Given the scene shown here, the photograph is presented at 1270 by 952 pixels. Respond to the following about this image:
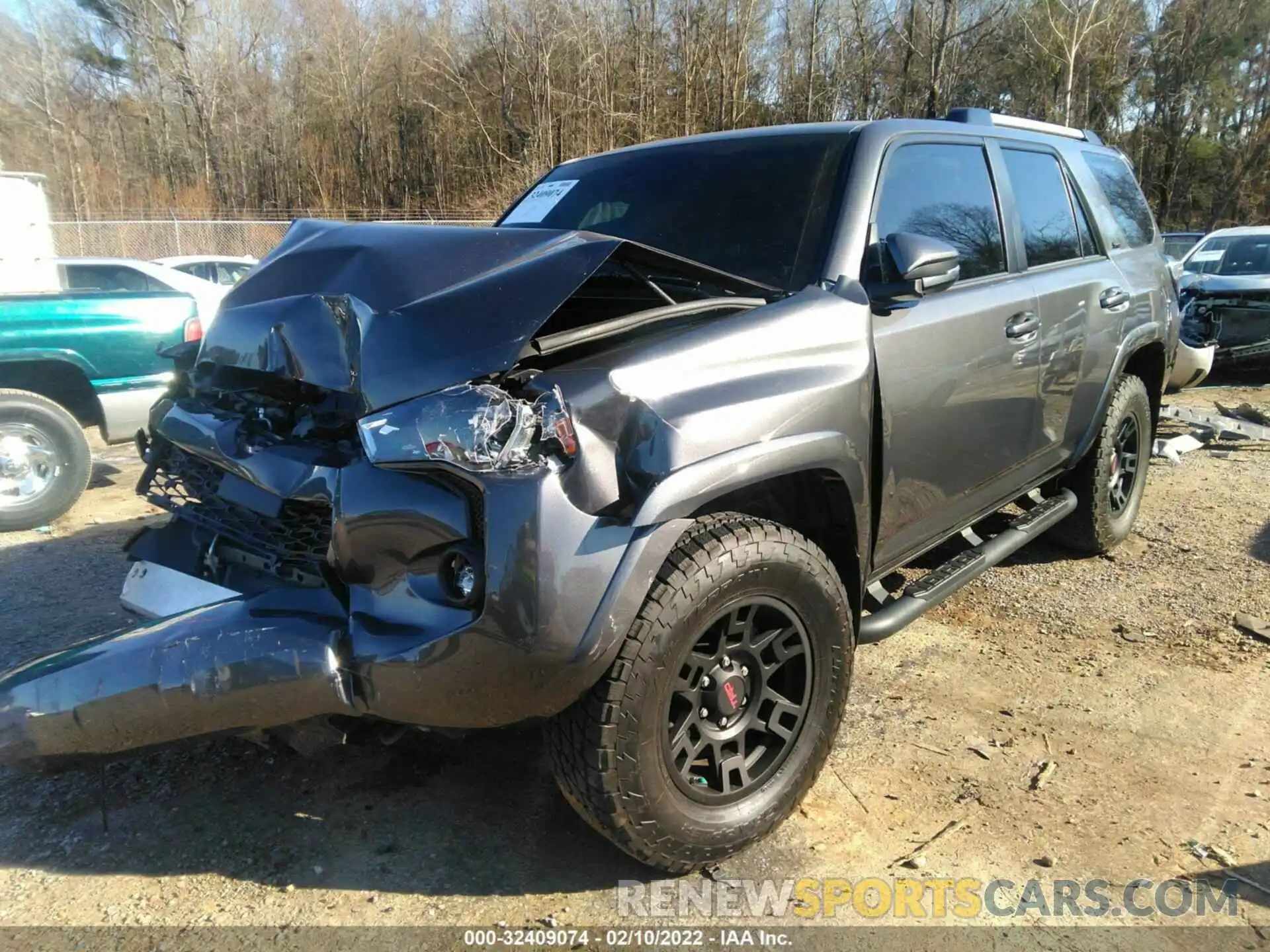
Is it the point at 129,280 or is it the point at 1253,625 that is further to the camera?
the point at 129,280

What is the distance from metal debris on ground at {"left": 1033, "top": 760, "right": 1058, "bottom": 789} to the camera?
9.38 ft

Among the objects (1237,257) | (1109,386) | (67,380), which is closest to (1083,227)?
(1109,386)

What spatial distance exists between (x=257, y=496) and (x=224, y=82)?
35274mm

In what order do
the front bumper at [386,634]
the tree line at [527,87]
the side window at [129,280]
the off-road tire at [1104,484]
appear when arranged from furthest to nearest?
1. the tree line at [527,87]
2. the side window at [129,280]
3. the off-road tire at [1104,484]
4. the front bumper at [386,634]

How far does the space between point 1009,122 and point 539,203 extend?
2129mm

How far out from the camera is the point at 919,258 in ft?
8.90

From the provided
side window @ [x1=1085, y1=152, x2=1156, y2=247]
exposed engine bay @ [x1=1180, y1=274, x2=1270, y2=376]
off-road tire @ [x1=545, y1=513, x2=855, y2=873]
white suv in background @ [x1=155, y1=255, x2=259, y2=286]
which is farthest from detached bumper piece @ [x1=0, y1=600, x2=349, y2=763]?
white suv in background @ [x1=155, y1=255, x2=259, y2=286]

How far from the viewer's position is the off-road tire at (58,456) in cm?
558


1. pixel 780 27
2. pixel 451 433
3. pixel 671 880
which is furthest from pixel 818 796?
pixel 780 27

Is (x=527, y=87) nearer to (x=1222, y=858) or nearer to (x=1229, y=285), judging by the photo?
(x=1229, y=285)

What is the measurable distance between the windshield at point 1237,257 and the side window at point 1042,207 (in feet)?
27.2

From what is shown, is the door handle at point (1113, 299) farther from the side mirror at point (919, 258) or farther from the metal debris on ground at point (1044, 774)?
the metal debris on ground at point (1044, 774)

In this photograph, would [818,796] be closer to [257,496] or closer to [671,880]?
[671,880]

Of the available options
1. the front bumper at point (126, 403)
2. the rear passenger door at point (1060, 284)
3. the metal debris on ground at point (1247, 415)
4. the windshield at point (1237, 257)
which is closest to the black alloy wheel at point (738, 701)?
the rear passenger door at point (1060, 284)
